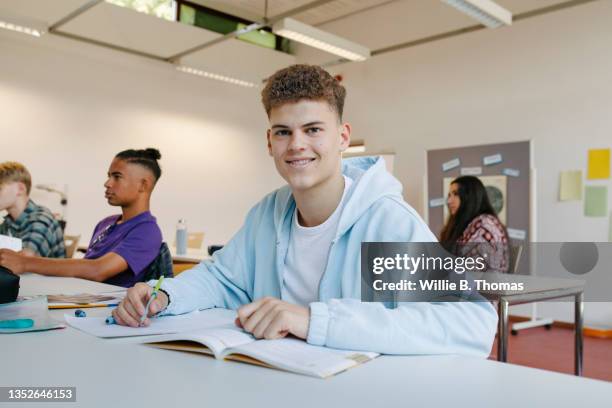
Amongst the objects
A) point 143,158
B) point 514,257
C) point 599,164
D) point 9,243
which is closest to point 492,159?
point 599,164

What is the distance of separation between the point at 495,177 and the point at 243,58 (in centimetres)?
370

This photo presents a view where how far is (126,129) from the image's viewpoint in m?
6.42

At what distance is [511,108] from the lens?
5512 mm

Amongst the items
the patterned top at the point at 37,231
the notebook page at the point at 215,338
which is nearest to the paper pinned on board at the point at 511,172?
the patterned top at the point at 37,231

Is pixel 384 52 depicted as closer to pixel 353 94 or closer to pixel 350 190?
pixel 353 94

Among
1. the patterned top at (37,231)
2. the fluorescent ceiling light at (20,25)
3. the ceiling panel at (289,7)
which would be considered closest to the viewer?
the patterned top at (37,231)

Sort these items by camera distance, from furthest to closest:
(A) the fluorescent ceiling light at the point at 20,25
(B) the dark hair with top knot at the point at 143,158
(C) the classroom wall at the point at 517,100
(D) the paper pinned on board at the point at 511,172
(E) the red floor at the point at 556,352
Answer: (D) the paper pinned on board at the point at 511,172 < (C) the classroom wall at the point at 517,100 < (A) the fluorescent ceiling light at the point at 20,25 < (E) the red floor at the point at 556,352 < (B) the dark hair with top knot at the point at 143,158

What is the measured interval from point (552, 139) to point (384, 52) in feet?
7.39

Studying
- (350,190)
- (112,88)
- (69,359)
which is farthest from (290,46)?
(69,359)

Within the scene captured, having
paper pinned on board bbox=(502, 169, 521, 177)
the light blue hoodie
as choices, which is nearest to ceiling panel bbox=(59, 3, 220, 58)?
paper pinned on board bbox=(502, 169, 521, 177)

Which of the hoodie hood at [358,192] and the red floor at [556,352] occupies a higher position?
the hoodie hood at [358,192]

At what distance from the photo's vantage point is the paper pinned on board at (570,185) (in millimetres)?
5031

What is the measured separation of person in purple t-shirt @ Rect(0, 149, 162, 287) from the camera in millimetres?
2205

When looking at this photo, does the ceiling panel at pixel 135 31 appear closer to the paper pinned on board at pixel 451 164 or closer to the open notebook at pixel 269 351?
the paper pinned on board at pixel 451 164
